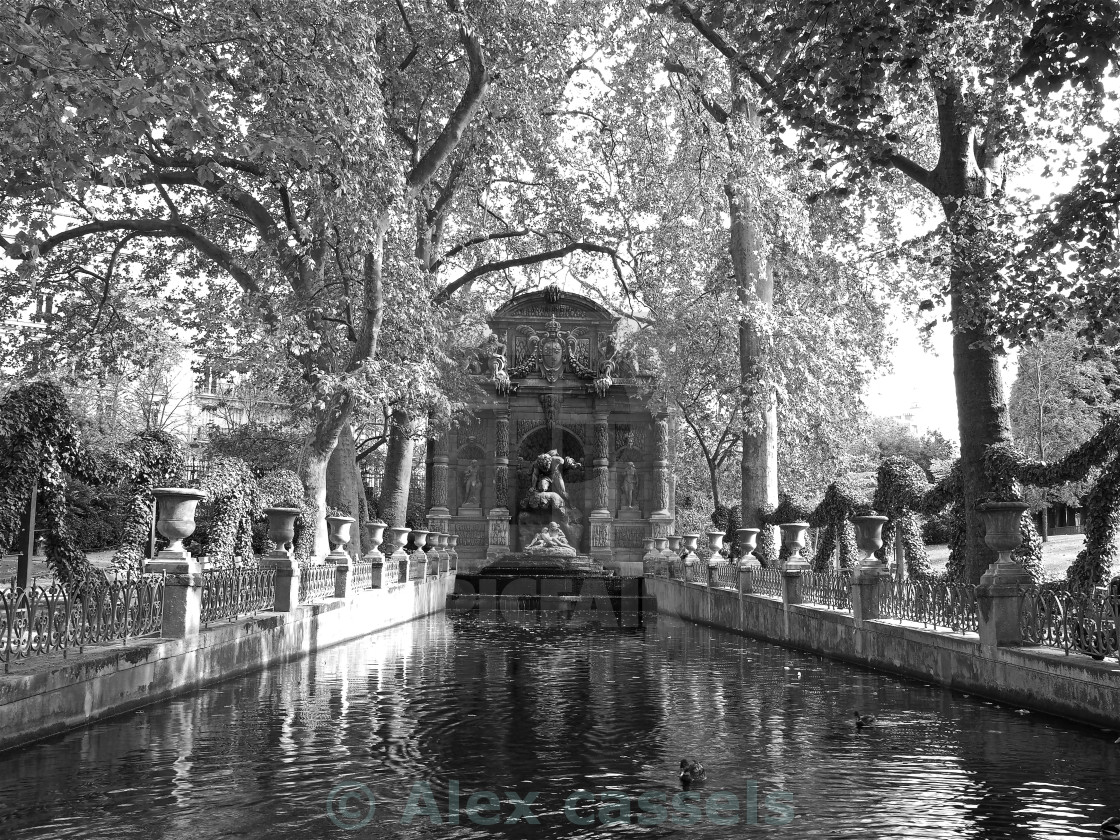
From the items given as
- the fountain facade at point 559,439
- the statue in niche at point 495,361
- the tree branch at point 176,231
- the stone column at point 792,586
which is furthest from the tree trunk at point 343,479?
the statue in niche at point 495,361

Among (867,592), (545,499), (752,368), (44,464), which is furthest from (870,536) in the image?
(545,499)

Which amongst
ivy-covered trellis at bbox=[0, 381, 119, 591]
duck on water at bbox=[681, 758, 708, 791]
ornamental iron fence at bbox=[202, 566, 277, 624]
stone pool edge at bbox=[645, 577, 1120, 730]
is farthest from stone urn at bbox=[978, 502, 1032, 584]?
ivy-covered trellis at bbox=[0, 381, 119, 591]

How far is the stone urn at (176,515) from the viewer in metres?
11.3

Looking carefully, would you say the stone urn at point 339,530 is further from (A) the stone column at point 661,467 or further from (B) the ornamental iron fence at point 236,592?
(A) the stone column at point 661,467

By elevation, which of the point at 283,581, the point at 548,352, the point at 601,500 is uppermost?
the point at 548,352

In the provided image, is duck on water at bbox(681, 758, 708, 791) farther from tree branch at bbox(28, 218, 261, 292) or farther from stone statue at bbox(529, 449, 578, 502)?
stone statue at bbox(529, 449, 578, 502)

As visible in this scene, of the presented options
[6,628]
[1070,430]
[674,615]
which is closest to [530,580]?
[674,615]

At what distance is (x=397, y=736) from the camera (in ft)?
28.9

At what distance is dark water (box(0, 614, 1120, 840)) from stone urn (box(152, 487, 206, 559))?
1683 millimetres

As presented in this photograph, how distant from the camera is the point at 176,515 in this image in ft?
37.6

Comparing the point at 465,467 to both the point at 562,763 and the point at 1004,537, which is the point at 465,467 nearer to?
the point at 1004,537

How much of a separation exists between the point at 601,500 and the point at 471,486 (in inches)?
203

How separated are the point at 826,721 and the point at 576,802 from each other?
3920mm

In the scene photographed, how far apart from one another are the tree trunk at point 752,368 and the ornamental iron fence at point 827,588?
6.88 meters
